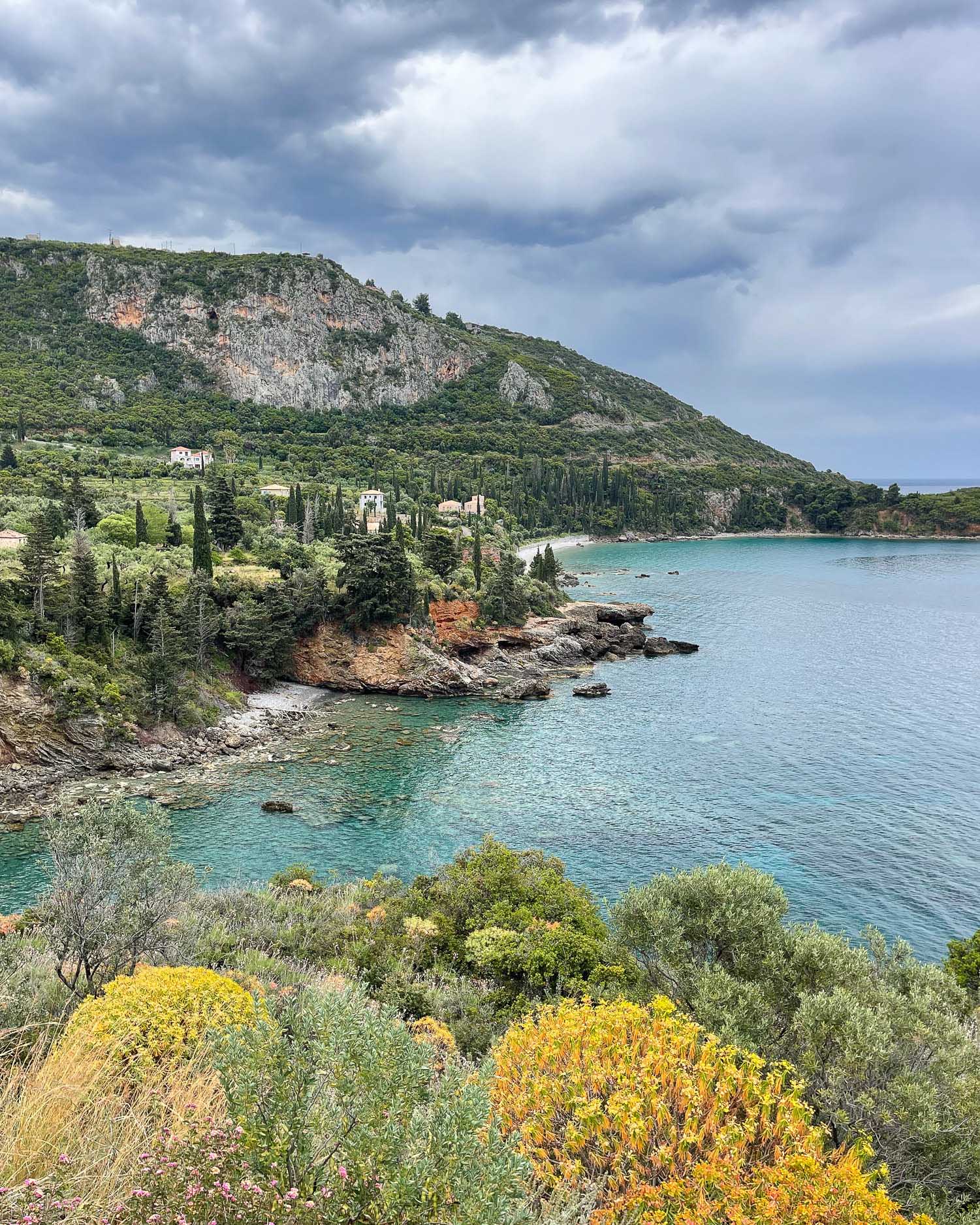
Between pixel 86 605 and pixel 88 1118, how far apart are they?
126 ft

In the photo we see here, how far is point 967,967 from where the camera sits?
18.2 meters

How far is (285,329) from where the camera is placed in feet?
547

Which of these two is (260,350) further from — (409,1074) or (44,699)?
(409,1074)

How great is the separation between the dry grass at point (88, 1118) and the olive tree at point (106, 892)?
4574 mm

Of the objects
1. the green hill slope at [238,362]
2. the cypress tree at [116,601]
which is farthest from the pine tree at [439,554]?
the green hill slope at [238,362]

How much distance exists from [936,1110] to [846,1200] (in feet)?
14.5

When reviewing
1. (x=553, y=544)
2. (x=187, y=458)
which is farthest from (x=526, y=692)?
(x=553, y=544)

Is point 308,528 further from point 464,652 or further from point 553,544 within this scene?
point 553,544

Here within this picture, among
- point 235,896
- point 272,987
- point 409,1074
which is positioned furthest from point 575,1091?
point 235,896

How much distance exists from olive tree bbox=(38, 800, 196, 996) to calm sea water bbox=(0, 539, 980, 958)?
1136cm

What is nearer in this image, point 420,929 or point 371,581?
point 420,929

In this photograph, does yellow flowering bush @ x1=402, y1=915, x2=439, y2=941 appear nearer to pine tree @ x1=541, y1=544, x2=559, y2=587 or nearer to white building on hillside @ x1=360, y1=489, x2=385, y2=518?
pine tree @ x1=541, y1=544, x2=559, y2=587

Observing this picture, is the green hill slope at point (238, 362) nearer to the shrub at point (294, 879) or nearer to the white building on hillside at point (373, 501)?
the white building on hillside at point (373, 501)

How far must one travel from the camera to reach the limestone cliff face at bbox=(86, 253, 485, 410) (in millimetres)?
153125
